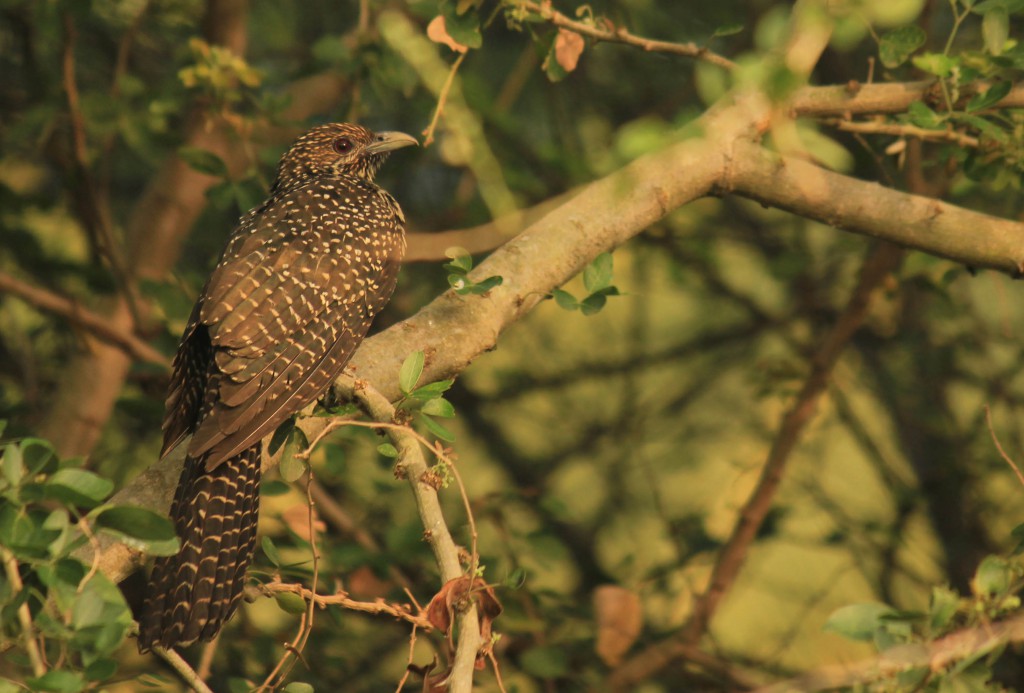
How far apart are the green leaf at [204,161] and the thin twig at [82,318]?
856 millimetres

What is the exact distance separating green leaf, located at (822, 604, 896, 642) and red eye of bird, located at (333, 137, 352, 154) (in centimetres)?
317

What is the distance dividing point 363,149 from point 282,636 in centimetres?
192

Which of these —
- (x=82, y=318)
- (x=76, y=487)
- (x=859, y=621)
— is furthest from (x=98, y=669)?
(x=82, y=318)

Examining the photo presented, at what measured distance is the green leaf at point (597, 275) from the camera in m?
3.28

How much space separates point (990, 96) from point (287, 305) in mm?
1963

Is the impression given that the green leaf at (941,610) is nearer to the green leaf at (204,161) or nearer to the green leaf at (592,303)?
the green leaf at (592,303)

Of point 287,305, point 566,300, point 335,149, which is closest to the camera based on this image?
point 566,300

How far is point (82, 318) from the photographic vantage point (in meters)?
5.01

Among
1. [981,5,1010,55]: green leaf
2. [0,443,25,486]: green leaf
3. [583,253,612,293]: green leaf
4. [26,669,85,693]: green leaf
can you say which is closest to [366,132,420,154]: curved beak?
[583,253,612,293]: green leaf

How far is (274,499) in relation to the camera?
4.62m

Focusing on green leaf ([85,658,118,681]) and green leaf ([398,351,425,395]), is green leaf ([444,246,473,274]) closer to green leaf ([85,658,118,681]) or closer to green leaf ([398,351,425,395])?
green leaf ([398,351,425,395])

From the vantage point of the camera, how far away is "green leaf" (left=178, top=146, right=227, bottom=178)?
14.1ft

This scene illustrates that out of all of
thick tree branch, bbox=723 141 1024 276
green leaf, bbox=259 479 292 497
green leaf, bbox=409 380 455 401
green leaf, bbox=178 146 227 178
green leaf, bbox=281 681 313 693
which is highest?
green leaf, bbox=178 146 227 178

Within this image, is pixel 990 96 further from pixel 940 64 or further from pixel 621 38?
pixel 621 38
